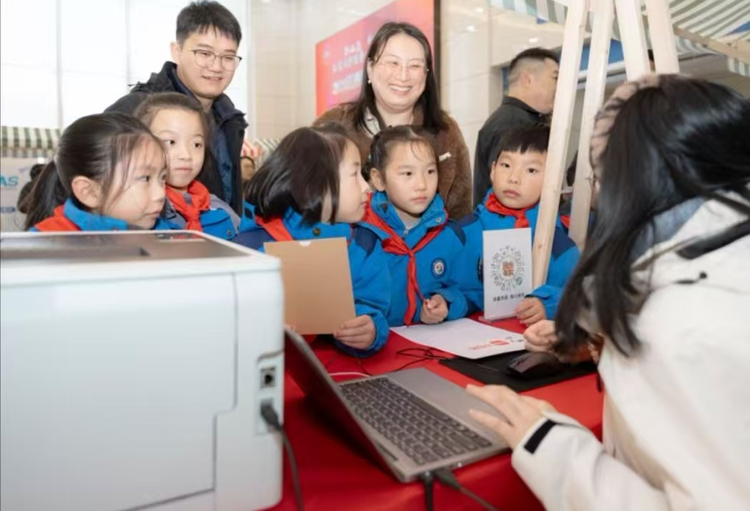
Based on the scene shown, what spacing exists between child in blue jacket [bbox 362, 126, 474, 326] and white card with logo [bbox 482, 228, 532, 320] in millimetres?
82

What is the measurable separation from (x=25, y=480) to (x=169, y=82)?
4.89 feet

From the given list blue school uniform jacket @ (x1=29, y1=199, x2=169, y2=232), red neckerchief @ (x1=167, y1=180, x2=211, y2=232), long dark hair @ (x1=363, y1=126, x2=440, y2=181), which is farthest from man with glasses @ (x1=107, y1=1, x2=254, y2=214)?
blue school uniform jacket @ (x1=29, y1=199, x2=169, y2=232)

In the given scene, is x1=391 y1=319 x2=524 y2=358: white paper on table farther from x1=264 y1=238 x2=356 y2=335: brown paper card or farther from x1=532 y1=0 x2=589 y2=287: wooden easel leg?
x1=532 y1=0 x2=589 y2=287: wooden easel leg

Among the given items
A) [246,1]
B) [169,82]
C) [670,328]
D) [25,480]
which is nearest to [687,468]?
[670,328]

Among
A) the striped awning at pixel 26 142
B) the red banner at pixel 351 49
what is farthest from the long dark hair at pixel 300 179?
the striped awning at pixel 26 142

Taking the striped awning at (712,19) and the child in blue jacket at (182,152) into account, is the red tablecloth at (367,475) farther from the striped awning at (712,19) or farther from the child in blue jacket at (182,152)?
the striped awning at (712,19)

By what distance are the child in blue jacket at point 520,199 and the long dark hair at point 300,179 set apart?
0.54 m

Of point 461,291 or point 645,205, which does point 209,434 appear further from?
point 461,291

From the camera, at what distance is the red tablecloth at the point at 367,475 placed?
0.58 metres

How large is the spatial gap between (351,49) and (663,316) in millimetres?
4930

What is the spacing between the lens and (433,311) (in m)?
1.30

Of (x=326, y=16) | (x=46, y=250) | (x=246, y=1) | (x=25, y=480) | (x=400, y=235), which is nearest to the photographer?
(x=25, y=480)

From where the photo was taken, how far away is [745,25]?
7.65 ft

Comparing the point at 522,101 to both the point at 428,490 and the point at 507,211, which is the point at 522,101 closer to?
the point at 507,211
